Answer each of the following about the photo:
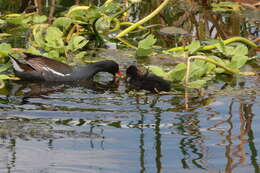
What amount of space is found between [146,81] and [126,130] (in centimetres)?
190

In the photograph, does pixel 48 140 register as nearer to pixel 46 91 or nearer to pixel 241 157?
pixel 241 157

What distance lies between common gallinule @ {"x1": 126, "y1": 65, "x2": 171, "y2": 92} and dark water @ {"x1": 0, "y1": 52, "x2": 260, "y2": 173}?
166 millimetres

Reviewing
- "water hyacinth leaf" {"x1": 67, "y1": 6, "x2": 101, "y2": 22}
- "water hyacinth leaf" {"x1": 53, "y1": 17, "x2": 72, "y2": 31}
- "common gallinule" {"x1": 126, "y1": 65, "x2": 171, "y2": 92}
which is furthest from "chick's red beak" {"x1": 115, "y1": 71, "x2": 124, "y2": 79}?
"water hyacinth leaf" {"x1": 53, "y1": 17, "x2": 72, "y2": 31}

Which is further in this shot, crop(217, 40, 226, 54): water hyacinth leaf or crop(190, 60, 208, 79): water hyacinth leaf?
crop(217, 40, 226, 54): water hyacinth leaf

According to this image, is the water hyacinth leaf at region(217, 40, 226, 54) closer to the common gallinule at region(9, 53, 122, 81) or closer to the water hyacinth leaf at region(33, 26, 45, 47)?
the common gallinule at region(9, 53, 122, 81)

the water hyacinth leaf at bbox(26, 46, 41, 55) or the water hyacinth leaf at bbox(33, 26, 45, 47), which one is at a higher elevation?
the water hyacinth leaf at bbox(33, 26, 45, 47)

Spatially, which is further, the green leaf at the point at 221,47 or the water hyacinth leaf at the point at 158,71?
the green leaf at the point at 221,47

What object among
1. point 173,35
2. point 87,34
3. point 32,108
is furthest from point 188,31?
point 32,108

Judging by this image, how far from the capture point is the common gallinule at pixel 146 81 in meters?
7.75

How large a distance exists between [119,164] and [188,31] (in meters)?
5.86

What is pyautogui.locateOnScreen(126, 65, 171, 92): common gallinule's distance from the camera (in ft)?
25.4

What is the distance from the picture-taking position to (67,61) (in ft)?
30.5

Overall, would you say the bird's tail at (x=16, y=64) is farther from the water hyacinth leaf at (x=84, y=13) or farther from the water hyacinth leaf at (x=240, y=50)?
the water hyacinth leaf at (x=240, y=50)

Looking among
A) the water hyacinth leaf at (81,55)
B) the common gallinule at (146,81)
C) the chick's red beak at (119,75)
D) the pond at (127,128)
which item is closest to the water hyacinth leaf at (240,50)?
the pond at (127,128)
